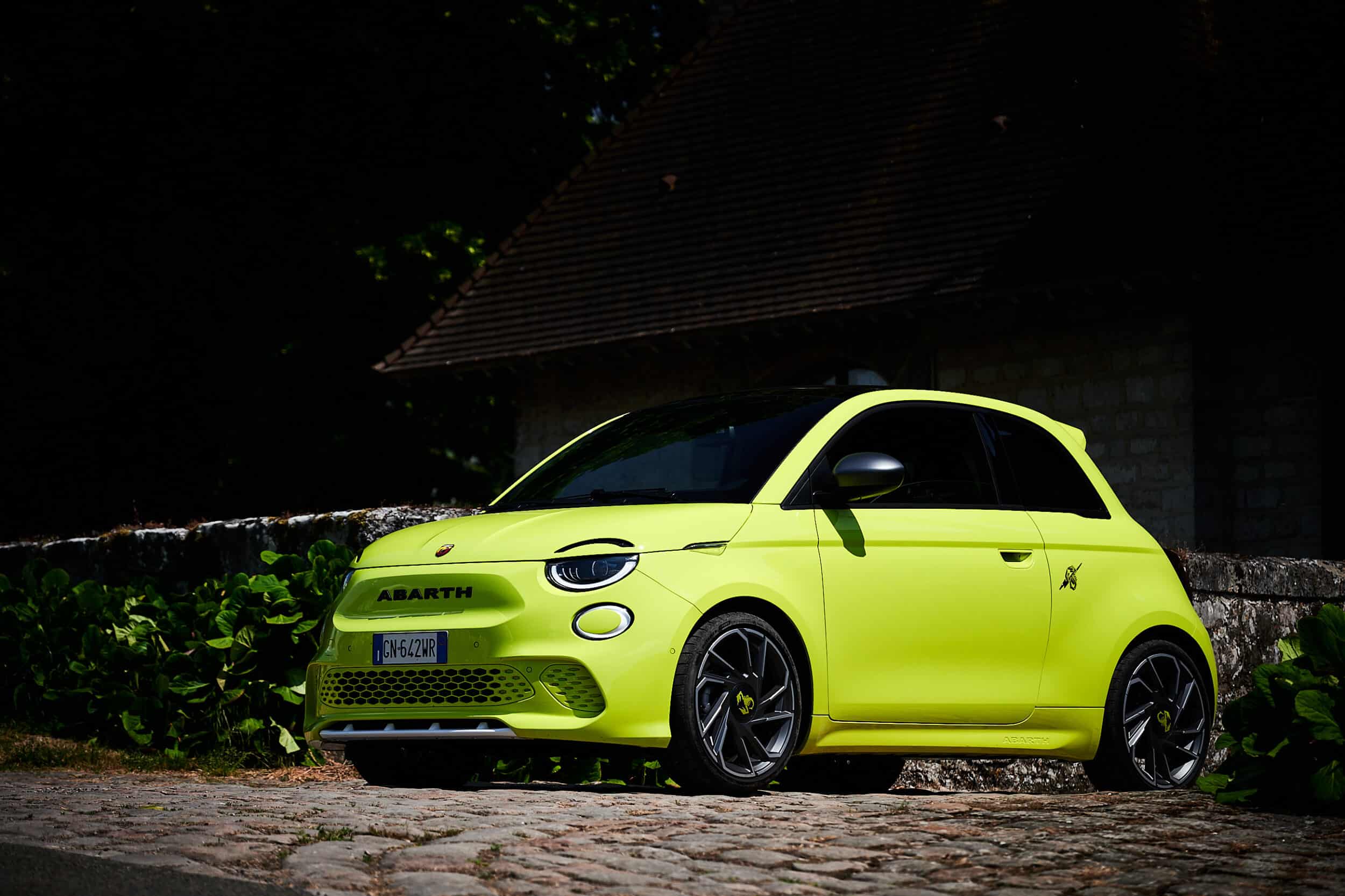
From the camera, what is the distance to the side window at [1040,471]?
8.49 metres

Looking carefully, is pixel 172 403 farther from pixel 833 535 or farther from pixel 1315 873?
pixel 1315 873

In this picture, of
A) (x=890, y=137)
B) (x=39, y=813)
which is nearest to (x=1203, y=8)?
(x=890, y=137)

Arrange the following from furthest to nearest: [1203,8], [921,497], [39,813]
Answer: [1203,8], [921,497], [39,813]

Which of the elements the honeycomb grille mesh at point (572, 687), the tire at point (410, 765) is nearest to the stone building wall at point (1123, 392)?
the tire at point (410, 765)

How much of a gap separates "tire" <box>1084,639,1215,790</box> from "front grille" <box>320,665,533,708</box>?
9.65ft

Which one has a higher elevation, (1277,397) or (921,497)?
(1277,397)

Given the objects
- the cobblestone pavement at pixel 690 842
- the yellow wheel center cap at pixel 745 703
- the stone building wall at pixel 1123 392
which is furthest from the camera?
the stone building wall at pixel 1123 392

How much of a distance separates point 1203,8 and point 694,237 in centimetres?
557

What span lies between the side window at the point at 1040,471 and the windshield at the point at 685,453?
2.64 feet

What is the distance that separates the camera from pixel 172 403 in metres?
24.4

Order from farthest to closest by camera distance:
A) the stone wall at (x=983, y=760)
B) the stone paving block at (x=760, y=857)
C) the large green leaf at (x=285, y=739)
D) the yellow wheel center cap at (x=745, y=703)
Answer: the stone wall at (x=983, y=760), the large green leaf at (x=285, y=739), the yellow wheel center cap at (x=745, y=703), the stone paving block at (x=760, y=857)

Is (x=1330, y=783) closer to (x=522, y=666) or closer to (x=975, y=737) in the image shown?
(x=975, y=737)

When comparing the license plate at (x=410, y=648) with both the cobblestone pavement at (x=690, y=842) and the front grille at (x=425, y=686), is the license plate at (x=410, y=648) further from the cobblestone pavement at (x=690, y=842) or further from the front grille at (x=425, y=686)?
the cobblestone pavement at (x=690, y=842)

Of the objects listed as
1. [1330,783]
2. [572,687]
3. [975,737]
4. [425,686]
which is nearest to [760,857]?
[572,687]
